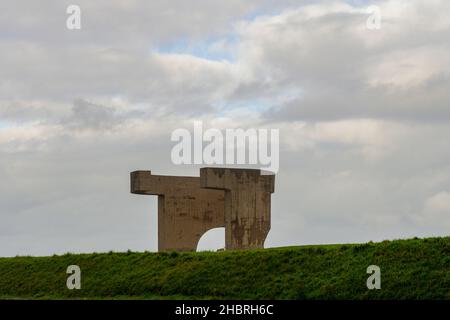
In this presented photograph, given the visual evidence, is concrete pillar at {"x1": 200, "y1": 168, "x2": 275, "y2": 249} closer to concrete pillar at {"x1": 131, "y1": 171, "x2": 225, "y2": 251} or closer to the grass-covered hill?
concrete pillar at {"x1": 131, "y1": 171, "x2": 225, "y2": 251}

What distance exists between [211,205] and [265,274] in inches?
446

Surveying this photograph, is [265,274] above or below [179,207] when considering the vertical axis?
below

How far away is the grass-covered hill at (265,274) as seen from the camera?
692 inches

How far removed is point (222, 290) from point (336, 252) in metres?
→ 2.76

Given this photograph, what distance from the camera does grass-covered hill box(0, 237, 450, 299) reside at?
17.6 metres

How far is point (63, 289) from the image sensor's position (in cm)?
2175

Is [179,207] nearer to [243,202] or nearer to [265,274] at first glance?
[243,202]

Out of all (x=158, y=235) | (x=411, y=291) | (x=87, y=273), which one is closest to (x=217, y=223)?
(x=158, y=235)

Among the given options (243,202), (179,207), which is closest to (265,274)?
(243,202)

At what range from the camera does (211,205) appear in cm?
3066

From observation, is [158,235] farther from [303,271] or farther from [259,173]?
[303,271]
